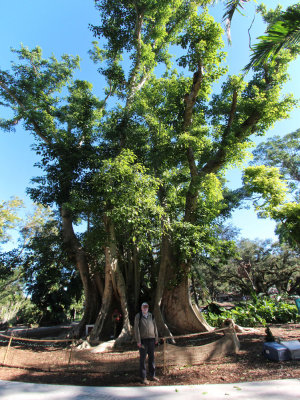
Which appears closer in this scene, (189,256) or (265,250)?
(189,256)

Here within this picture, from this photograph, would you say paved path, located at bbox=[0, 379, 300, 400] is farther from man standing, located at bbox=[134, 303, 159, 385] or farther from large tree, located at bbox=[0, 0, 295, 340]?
large tree, located at bbox=[0, 0, 295, 340]

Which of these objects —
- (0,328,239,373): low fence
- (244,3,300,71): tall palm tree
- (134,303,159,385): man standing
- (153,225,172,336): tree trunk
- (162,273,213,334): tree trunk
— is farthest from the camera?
(162,273,213,334): tree trunk

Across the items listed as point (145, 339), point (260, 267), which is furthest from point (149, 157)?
point (260, 267)

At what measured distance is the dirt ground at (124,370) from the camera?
4.20 m

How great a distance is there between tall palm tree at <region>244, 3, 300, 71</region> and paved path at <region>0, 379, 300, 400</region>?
573 centimetres

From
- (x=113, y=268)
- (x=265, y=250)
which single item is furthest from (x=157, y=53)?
(x=265, y=250)

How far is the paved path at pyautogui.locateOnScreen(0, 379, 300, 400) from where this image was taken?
10.8ft

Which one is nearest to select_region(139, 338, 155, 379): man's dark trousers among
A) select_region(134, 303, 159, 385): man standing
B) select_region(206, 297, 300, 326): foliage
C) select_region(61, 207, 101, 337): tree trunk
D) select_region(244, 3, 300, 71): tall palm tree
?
select_region(134, 303, 159, 385): man standing

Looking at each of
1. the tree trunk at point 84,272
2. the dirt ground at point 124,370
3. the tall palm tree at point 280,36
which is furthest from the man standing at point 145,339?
the tree trunk at point 84,272

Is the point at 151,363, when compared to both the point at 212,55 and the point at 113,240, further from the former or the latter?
the point at 212,55

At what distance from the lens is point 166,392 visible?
3666 mm

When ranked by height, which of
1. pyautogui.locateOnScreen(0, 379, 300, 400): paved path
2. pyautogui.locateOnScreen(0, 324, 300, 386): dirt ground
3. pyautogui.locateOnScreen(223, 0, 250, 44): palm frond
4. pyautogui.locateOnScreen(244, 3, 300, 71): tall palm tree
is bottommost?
pyautogui.locateOnScreen(0, 379, 300, 400): paved path

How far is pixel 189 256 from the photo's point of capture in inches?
320

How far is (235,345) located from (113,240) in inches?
209
